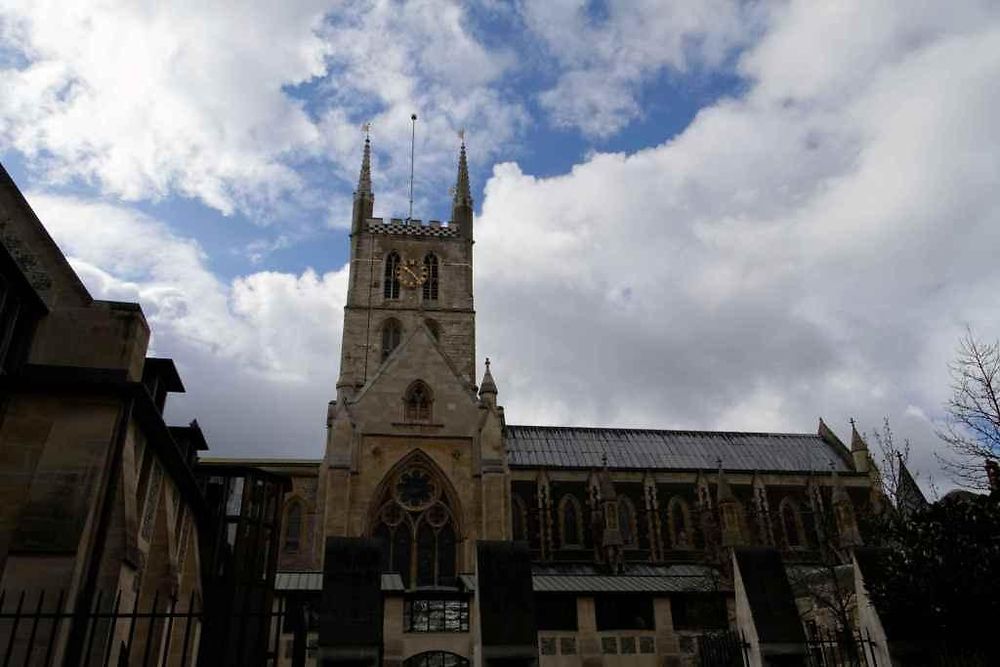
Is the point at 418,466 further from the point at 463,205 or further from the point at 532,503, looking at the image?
the point at 463,205

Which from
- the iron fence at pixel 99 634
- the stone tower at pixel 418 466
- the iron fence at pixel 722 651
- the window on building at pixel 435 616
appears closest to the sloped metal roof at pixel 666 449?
the stone tower at pixel 418 466

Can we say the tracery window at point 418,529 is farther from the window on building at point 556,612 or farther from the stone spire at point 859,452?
the stone spire at point 859,452

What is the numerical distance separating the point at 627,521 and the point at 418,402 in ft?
45.8

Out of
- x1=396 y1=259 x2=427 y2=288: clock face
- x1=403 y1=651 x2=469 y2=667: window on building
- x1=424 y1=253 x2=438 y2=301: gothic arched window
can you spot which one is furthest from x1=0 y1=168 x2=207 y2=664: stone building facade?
x1=424 y1=253 x2=438 y2=301: gothic arched window

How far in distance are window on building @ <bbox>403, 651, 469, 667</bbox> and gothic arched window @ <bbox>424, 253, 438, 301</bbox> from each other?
90.5ft

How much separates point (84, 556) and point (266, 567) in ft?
24.4

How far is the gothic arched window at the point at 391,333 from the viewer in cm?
4894

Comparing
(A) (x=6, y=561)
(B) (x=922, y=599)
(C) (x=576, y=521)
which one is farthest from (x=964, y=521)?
(C) (x=576, y=521)

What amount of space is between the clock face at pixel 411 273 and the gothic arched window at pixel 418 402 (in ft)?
57.2

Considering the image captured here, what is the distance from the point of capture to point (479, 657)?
10875 millimetres

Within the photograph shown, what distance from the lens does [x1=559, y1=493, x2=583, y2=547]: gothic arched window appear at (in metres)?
38.6

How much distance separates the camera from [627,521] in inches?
1594

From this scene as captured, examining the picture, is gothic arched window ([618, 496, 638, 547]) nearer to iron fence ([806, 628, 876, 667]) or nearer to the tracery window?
the tracery window

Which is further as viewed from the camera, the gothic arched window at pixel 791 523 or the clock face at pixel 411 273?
the clock face at pixel 411 273
